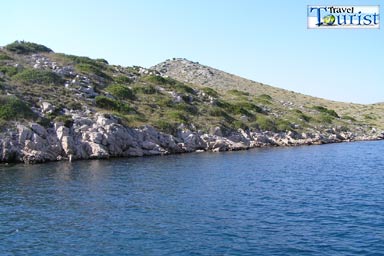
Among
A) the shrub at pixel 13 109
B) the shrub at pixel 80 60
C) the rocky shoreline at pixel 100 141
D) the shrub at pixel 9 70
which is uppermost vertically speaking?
the shrub at pixel 80 60

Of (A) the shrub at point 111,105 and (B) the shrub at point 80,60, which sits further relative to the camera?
(B) the shrub at point 80,60

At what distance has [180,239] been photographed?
22406mm

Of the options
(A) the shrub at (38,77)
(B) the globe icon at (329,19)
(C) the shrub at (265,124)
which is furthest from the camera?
(C) the shrub at (265,124)

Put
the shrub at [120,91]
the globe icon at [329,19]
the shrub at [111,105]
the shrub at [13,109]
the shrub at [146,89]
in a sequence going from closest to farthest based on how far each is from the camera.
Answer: the globe icon at [329,19]
the shrub at [13,109]
the shrub at [111,105]
the shrub at [120,91]
the shrub at [146,89]

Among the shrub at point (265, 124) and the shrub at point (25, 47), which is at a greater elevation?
the shrub at point (25, 47)

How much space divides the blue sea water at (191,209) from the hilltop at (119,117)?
7229 mm

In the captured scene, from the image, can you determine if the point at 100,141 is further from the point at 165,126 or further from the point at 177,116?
the point at 177,116

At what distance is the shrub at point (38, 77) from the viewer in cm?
6792

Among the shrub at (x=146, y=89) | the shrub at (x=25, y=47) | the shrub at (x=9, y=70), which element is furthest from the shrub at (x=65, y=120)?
the shrub at (x=25, y=47)

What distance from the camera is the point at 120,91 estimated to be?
75.4 metres

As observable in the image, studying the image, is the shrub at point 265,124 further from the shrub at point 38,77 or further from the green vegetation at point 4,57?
the green vegetation at point 4,57

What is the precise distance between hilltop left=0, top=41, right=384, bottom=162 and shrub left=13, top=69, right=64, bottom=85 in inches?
6.3

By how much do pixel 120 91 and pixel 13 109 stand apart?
74.5 feet

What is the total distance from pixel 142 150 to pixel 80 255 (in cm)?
3995
